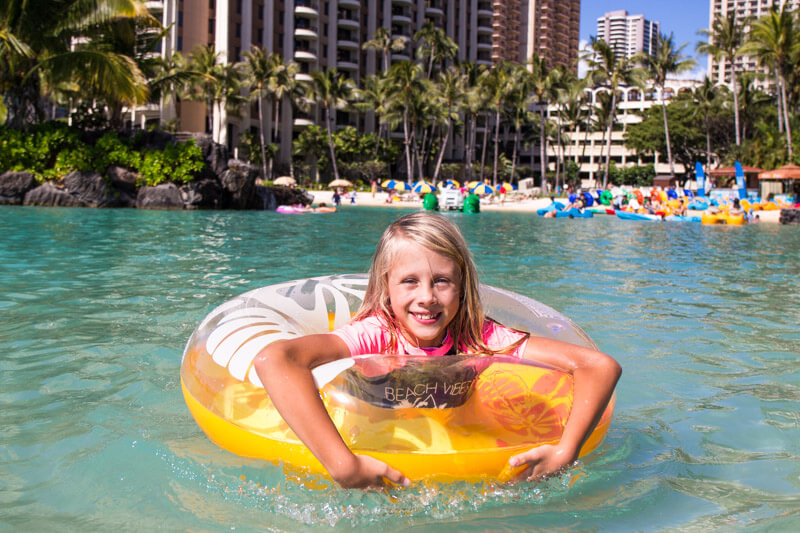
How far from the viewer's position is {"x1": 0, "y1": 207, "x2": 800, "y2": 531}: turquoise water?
217 cm

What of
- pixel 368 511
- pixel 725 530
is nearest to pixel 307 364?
pixel 368 511

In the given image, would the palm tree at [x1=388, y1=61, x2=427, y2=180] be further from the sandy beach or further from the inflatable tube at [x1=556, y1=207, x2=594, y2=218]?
the inflatable tube at [x1=556, y1=207, x2=594, y2=218]

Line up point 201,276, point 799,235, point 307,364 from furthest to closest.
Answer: point 799,235 < point 201,276 < point 307,364

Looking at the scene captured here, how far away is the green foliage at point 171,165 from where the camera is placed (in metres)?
22.5

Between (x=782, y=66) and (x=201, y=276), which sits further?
(x=782, y=66)

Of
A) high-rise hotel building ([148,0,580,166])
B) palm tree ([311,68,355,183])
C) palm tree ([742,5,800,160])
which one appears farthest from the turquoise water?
high-rise hotel building ([148,0,580,166])

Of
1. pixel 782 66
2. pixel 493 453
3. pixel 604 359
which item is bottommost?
pixel 493 453

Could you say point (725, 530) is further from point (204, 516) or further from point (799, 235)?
point (799, 235)

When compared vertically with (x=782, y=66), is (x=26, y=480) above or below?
below

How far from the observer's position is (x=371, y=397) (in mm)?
2234

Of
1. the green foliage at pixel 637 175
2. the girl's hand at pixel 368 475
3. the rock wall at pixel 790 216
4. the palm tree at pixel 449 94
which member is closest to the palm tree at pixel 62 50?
the girl's hand at pixel 368 475

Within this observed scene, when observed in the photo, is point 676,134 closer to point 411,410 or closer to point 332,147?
point 332,147

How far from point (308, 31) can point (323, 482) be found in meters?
52.7

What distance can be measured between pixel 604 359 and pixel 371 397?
75 cm
